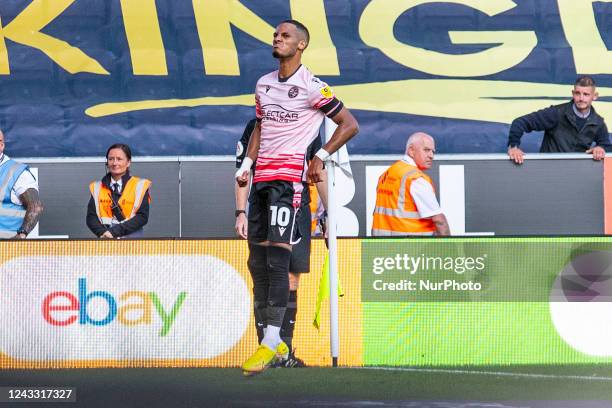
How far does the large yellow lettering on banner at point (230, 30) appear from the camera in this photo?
12.3 metres

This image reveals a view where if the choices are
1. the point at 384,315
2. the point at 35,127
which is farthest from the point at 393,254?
the point at 35,127

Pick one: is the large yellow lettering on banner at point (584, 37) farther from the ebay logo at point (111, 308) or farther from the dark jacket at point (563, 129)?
the ebay logo at point (111, 308)

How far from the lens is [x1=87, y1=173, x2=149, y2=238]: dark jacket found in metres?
9.74

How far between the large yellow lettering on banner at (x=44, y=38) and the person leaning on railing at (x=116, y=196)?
240 centimetres

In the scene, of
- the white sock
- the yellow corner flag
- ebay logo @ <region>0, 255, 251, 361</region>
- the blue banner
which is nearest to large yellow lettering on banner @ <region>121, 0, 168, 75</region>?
the blue banner

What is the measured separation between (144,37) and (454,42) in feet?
9.77

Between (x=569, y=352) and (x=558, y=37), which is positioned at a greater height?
(x=558, y=37)

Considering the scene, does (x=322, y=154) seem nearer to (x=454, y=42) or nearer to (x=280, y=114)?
(x=280, y=114)

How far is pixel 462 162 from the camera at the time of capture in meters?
10.9

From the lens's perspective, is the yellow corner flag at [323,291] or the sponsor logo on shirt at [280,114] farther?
the yellow corner flag at [323,291]

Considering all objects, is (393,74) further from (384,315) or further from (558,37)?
(384,315)

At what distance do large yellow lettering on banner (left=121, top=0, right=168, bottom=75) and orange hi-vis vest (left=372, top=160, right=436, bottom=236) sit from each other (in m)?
3.77

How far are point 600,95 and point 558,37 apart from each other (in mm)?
687

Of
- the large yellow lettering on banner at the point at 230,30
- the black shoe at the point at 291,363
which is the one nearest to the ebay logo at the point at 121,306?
the black shoe at the point at 291,363
